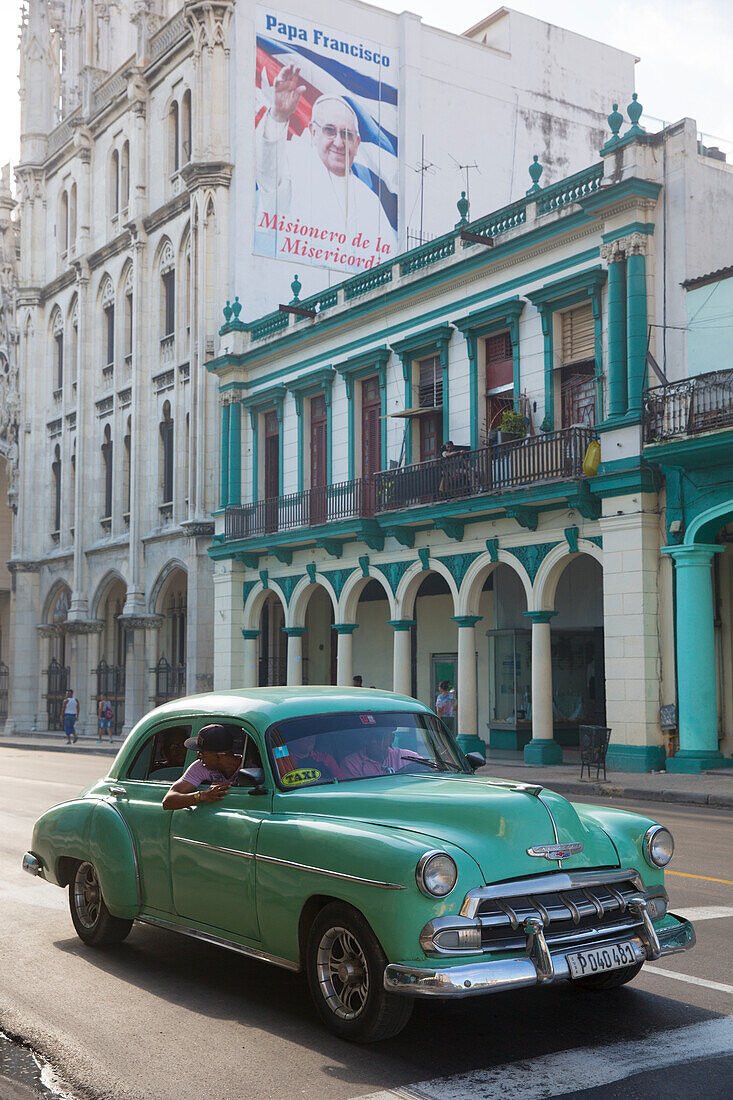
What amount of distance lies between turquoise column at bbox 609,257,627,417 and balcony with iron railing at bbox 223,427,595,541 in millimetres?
740

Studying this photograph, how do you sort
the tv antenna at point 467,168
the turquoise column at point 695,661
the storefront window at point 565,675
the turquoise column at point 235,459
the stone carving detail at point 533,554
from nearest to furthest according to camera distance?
the turquoise column at point 695,661, the stone carving detail at point 533,554, the storefront window at point 565,675, the turquoise column at point 235,459, the tv antenna at point 467,168

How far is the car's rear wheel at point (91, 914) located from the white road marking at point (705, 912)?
365 cm

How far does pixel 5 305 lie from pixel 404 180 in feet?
66.7

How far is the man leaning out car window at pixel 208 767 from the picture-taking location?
638cm

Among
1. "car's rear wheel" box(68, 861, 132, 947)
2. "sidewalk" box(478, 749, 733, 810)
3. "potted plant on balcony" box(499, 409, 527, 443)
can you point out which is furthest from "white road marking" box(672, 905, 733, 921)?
"potted plant on balcony" box(499, 409, 527, 443)

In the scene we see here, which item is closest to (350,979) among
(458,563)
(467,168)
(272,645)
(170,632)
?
(458,563)

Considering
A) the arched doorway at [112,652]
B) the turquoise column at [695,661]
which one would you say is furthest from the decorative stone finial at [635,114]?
the arched doorway at [112,652]

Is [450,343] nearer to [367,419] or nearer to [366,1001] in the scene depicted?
[367,419]

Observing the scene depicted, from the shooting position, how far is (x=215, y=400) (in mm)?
34688

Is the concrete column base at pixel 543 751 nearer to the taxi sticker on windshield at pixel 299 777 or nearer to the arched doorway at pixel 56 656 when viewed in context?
the taxi sticker on windshield at pixel 299 777

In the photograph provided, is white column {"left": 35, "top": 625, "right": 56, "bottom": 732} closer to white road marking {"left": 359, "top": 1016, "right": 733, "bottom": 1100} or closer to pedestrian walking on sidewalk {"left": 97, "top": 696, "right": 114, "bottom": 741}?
pedestrian walking on sidewalk {"left": 97, "top": 696, "right": 114, "bottom": 741}

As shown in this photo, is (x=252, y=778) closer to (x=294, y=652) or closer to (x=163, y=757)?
(x=163, y=757)

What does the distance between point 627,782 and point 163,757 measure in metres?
12.8

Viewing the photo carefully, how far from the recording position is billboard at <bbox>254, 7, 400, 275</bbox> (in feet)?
117
